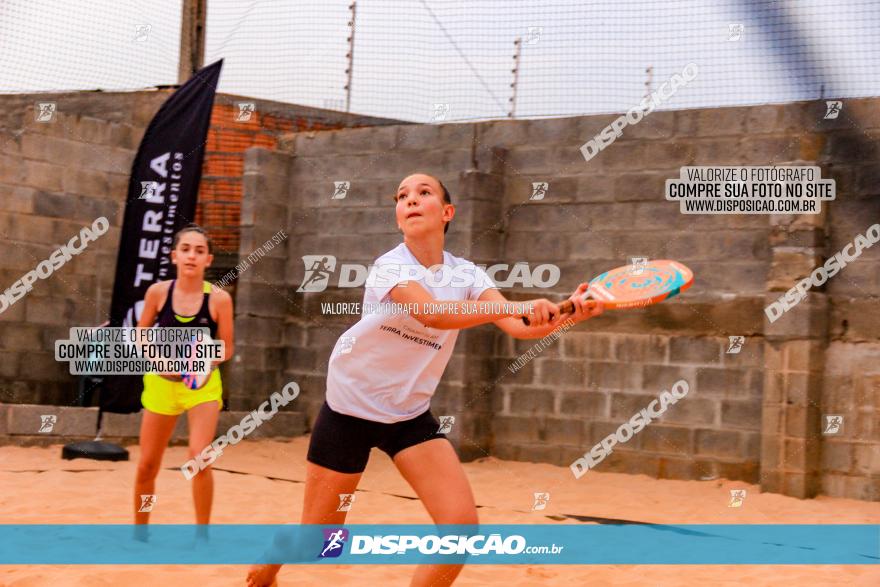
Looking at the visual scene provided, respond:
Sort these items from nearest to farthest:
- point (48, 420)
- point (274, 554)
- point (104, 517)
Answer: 1. point (274, 554)
2. point (104, 517)
3. point (48, 420)

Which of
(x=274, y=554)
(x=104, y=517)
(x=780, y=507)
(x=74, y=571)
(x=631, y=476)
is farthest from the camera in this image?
(x=631, y=476)

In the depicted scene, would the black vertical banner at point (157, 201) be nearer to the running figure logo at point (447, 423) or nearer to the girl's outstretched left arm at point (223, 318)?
the running figure logo at point (447, 423)

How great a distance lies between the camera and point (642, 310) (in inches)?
404

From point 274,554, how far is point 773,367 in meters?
6.02

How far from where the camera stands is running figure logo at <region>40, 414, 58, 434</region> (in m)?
10.7

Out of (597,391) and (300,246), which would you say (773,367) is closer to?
(597,391)

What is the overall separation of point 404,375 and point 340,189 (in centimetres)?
770

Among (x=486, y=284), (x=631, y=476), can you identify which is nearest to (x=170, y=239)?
(x=631, y=476)

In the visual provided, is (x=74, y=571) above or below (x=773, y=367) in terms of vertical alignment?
below

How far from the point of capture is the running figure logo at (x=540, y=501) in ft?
28.5

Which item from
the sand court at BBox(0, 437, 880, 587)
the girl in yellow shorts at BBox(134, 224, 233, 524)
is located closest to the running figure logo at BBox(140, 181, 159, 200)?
the sand court at BBox(0, 437, 880, 587)

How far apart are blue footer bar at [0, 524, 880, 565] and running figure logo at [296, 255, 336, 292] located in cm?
486

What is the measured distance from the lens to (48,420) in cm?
1077

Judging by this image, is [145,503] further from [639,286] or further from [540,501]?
[639,286]
